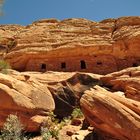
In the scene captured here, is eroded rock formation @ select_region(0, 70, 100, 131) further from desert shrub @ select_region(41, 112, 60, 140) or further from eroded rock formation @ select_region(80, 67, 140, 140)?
eroded rock formation @ select_region(80, 67, 140, 140)

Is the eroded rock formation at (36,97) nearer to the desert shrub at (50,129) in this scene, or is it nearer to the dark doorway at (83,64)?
the desert shrub at (50,129)

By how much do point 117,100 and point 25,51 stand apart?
45.3 feet

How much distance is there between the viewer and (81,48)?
26812mm

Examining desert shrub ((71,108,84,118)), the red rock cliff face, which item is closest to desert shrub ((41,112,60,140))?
desert shrub ((71,108,84,118))

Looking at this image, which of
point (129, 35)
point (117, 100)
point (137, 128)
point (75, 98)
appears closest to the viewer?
point (137, 128)

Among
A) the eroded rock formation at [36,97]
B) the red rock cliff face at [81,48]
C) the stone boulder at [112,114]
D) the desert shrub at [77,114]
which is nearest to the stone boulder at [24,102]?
the eroded rock formation at [36,97]

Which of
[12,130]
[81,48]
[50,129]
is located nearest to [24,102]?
[50,129]

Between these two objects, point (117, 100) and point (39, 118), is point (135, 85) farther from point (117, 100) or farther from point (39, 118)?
point (39, 118)

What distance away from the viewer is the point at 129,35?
26578 millimetres

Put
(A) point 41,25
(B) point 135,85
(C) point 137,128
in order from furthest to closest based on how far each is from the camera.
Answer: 1. (A) point 41,25
2. (B) point 135,85
3. (C) point 137,128

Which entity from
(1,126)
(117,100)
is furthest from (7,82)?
(117,100)

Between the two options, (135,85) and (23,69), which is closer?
(135,85)

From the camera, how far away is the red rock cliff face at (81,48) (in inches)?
1043

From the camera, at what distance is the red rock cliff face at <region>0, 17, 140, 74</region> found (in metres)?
26.5
